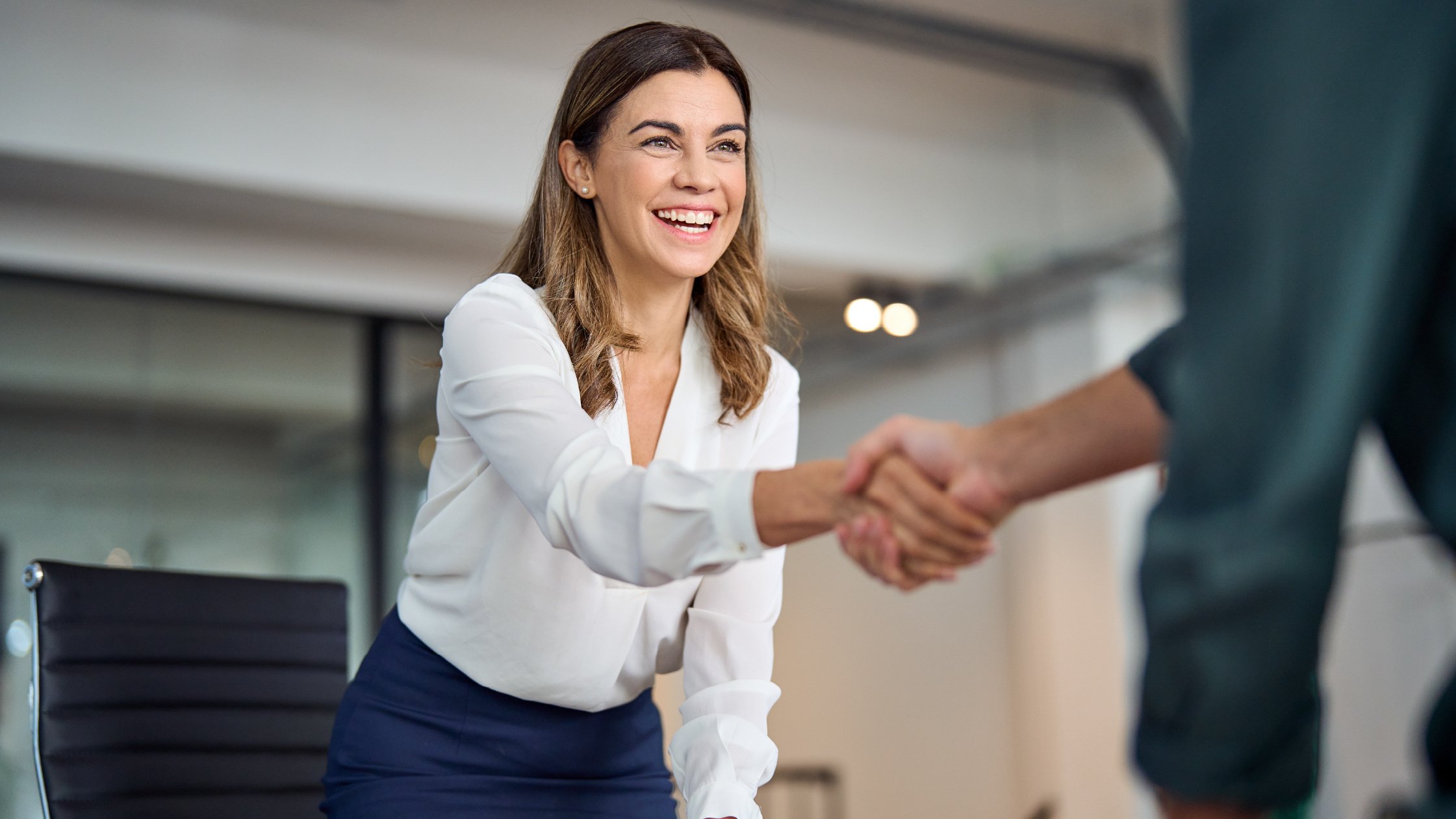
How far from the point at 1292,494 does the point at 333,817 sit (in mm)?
1239

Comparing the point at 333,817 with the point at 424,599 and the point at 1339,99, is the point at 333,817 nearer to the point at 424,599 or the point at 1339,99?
the point at 424,599

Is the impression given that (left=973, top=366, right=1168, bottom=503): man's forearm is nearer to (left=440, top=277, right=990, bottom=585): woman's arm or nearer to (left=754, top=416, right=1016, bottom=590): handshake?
(left=754, top=416, right=1016, bottom=590): handshake

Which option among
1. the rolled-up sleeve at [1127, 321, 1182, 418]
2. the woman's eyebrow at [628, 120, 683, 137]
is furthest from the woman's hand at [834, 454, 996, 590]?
the woman's eyebrow at [628, 120, 683, 137]

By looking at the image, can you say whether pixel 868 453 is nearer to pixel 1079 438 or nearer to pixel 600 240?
pixel 1079 438

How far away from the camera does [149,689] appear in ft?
5.96

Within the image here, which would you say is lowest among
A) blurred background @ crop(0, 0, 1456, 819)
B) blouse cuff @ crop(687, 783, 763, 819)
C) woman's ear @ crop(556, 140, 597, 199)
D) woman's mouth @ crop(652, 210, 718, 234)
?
blouse cuff @ crop(687, 783, 763, 819)

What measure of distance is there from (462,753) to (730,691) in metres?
0.32

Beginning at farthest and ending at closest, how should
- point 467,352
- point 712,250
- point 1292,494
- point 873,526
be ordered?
point 712,250
point 467,352
point 873,526
point 1292,494

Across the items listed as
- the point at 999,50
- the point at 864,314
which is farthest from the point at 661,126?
the point at 864,314

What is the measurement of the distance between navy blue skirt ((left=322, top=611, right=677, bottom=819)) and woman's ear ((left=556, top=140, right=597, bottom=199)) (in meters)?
0.63

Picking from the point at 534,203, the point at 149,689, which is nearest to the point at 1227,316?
the point at 534,203

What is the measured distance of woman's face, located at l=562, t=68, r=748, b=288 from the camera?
1.69 metres

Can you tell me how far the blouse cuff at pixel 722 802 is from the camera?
4.72ft

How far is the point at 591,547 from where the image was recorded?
3.89 ft
